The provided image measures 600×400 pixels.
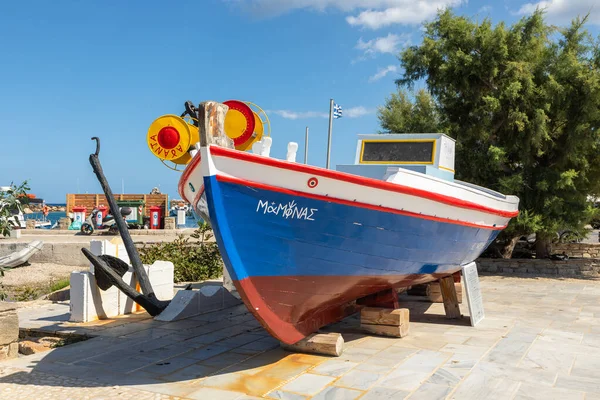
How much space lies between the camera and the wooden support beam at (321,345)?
17.2 feet

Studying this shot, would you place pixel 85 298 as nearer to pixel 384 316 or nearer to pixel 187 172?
pixel 187 172

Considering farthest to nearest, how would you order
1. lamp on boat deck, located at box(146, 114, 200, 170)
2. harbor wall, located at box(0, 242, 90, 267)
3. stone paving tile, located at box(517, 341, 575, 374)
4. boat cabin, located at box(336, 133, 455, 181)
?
harbor wall, located at box(0, 242, 90, 267)
boat cabin, located at box(336, 133, 455, 181)
lamp on boat deck, located at box(146, 114, 200, 170)
stone paving tile, located at box(517, 341, 575, 374)

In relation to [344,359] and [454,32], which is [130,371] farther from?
[454,32]

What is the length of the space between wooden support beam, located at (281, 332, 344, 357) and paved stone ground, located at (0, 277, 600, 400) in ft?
0.29

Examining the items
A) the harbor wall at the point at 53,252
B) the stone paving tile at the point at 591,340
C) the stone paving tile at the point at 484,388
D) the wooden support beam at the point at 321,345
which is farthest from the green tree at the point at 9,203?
the harbor wall at the point at 53,252

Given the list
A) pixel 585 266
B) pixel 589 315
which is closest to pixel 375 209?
pixel 589 315

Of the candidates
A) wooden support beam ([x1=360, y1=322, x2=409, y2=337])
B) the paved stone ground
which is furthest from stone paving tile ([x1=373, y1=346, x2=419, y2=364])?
wooden support beam ([x1=360, y1=322, x2=409, y2=337])

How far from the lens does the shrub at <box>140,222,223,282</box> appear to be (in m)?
11.0

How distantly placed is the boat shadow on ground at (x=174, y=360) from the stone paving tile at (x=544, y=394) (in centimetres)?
178

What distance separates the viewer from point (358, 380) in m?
Answer: 4.50

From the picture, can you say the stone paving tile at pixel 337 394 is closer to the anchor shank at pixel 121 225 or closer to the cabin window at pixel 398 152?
A: the anchor shank at pixel 121 225

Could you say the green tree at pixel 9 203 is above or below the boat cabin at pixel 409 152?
below

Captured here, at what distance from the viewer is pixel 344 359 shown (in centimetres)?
517

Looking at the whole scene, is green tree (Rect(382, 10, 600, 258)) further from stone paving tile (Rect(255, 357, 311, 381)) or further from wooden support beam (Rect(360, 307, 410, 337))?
stone paving tile (Rect(255, 357, 311, 381))
